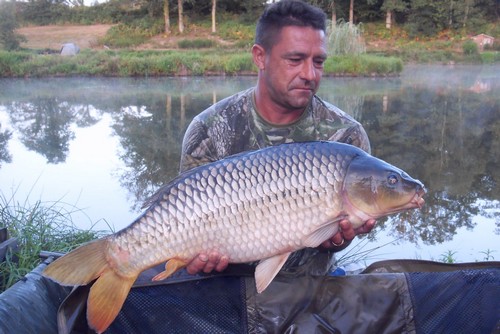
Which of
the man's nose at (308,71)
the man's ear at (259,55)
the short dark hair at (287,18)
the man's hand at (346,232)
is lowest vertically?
the man's hand at (346,232)

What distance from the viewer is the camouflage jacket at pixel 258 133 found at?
1.92 meters

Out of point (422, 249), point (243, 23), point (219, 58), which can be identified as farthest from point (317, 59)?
point (243, 23)

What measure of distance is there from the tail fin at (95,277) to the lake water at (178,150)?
1.65 metres

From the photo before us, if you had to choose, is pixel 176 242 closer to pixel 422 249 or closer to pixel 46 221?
pixel 46 221

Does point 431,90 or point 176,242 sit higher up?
point 176,242

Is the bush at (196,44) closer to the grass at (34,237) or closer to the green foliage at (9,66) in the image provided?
the green foliage at (9,66)

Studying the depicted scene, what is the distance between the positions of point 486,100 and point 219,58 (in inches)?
346

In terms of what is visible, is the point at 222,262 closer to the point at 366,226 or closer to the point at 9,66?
the point at 366,226

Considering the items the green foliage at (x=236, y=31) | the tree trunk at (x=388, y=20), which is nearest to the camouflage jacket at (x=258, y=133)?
the green foliage at (x=236, y=31)

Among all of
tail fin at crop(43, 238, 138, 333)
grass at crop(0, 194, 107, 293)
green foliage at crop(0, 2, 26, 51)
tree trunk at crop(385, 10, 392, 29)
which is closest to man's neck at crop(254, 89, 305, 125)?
tail fin at crop(43, 238, 138, 333)

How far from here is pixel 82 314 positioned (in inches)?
57.9

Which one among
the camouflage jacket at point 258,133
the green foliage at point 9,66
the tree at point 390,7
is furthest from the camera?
the tree at point 390,7

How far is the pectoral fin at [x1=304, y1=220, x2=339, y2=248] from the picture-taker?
1.37 meters

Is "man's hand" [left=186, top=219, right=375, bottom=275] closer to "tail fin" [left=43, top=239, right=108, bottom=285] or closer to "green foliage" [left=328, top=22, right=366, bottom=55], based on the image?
"tail fin" [left=43, top=239, right=108, bottom=285]
